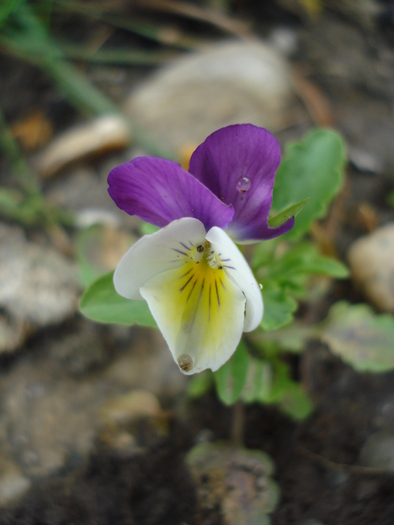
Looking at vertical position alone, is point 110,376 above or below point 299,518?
above

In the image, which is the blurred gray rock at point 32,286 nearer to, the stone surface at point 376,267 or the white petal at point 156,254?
the white petal at point 156,254

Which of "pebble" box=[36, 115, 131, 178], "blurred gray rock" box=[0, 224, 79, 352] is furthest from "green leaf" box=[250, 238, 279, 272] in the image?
"pebble" box=[36, 115, 131, 178]

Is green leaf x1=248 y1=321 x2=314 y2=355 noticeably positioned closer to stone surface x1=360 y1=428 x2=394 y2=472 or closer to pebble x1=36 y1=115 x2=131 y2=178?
stone surface x1=360 y1=428 x2=394 y2=472

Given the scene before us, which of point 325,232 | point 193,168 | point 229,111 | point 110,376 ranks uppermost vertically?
point 229,111

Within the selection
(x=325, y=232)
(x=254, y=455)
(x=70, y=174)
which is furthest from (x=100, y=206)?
(x=254, y=455)

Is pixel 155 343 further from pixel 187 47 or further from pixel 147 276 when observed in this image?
pixel 187 47

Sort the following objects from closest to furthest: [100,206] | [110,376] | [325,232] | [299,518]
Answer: [299,518], [110,376], [325,232], [100,206]

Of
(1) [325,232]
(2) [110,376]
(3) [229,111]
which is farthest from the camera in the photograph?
(3) [229,111]
